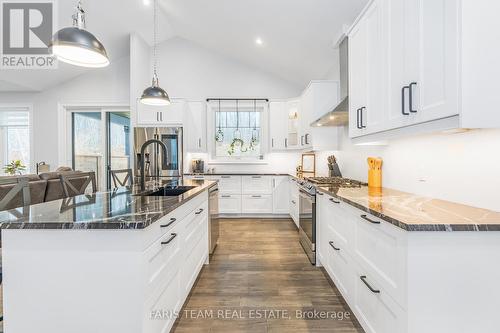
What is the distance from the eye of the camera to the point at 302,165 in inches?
203

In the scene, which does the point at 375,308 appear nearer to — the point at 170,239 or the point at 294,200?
the point at 170,239

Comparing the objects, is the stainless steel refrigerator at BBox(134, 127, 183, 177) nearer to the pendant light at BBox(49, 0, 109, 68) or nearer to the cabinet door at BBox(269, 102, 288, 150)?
the cabinet door at BBox(269, 102, 288, 150)

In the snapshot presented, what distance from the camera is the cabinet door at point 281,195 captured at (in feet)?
16.7

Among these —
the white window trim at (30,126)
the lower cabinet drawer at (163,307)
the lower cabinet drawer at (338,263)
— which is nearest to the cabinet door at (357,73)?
the lower cabinet drawer at (338,263)

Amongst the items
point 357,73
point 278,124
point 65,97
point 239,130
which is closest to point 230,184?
point 239,130

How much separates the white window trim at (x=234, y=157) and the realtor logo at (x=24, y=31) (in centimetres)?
298

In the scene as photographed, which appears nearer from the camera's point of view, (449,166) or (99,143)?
(449,166)

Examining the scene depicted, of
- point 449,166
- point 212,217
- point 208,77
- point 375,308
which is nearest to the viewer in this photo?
point 375,308

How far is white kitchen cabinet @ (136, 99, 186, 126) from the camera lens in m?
4.90

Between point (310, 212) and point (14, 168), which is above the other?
point (14, 168)

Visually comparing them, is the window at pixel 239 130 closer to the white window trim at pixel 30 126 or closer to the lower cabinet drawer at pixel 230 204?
the lower cabinet drawer at pixel 230 204

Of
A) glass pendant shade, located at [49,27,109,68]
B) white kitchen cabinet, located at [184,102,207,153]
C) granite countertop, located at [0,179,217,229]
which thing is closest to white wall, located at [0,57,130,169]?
white kitchen cabinet, located at [184,102,207,153]

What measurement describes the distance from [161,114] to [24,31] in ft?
8.01

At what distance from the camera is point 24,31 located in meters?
4.07
